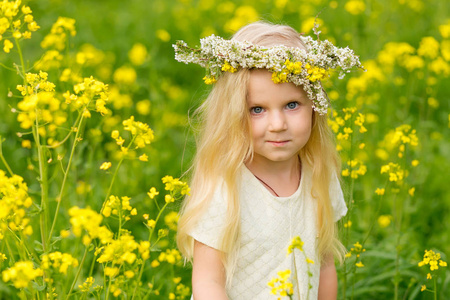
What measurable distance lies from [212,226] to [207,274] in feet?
0.55

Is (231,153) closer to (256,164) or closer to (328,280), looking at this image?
(256,164)

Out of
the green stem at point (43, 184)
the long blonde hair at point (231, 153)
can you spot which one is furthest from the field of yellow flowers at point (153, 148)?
the long blonde hair at point (231, 153)

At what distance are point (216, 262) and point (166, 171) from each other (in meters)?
1.57

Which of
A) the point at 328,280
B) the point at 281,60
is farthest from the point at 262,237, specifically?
the point at 281,60

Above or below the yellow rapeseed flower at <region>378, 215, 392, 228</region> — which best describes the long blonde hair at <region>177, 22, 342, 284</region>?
above

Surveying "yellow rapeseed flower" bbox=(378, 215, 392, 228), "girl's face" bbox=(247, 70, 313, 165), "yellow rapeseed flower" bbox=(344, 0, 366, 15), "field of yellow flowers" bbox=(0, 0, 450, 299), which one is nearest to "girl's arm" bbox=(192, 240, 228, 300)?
"field of yellow flowers" bbox=(0, 0, 450, 299)

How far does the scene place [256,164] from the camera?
237 centimetres

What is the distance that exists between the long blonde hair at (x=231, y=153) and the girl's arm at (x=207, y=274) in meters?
0.03

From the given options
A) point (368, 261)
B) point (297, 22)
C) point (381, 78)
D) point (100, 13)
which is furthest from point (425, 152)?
point (100, 13)

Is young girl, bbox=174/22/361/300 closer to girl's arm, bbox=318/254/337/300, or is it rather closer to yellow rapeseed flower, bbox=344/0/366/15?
girl's arm, bbox=318/254/337/300

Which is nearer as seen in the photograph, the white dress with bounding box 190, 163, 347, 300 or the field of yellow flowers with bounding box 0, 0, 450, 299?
the field of yellow flowers with bounding box 0, 0, 450, 299

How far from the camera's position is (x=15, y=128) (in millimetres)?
4215

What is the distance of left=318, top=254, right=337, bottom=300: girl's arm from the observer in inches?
100

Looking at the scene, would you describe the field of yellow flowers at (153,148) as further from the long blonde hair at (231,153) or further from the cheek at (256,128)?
the cheek at (256,128)
